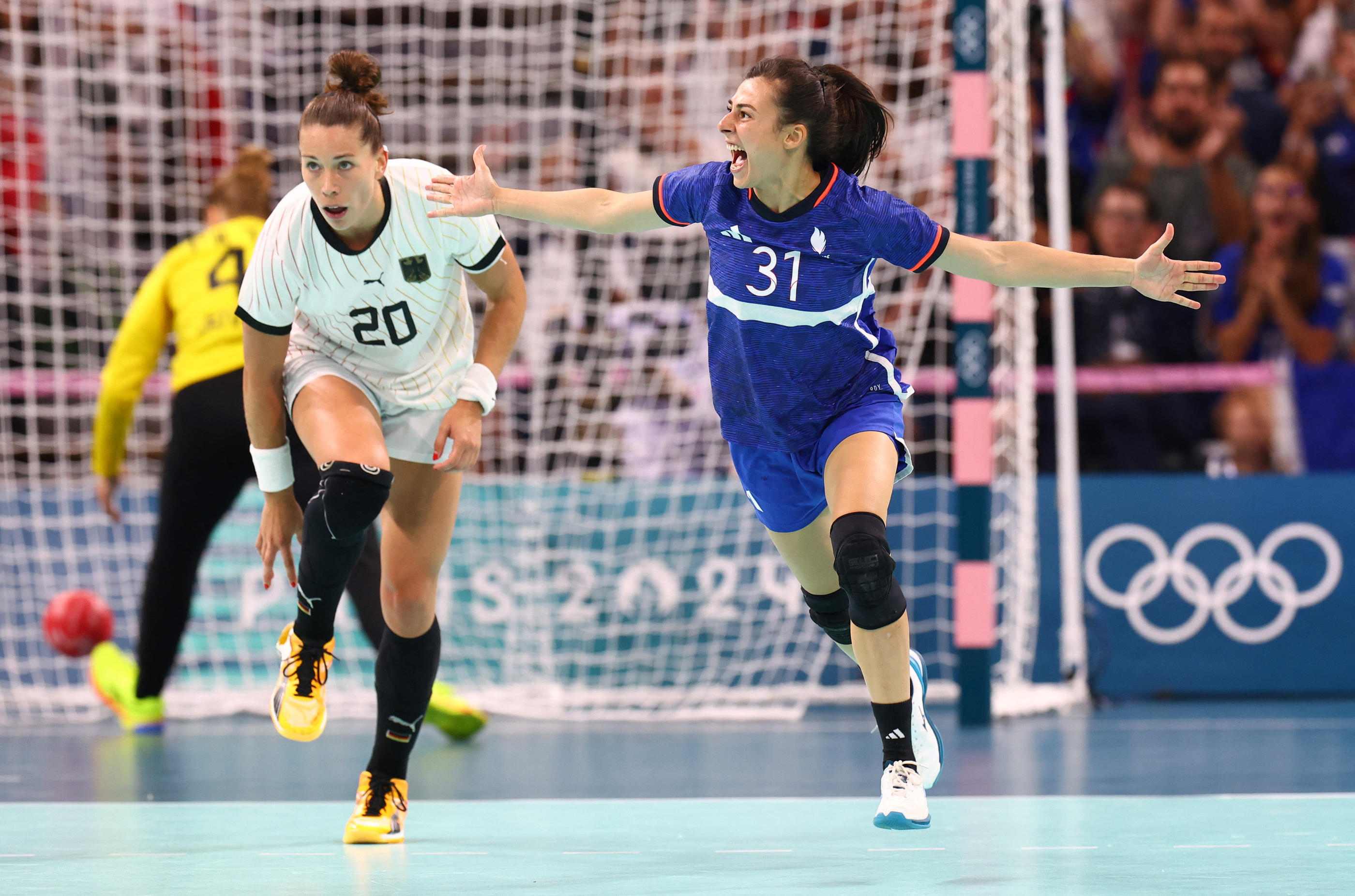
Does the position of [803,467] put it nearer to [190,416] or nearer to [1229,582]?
[190,416]

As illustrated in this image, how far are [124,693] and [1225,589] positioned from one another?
4.95 metres

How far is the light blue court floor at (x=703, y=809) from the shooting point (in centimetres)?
359

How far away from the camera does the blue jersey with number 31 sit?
3.89 meters

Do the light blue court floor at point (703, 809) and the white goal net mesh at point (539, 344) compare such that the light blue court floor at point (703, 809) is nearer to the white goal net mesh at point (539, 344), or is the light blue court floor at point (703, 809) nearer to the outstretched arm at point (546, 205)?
the white goal net mesh at point (539, 344)

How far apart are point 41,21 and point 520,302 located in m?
5.74

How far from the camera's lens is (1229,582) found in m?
7.64

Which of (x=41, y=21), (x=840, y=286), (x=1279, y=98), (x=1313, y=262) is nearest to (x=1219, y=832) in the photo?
(x=840, y=286)

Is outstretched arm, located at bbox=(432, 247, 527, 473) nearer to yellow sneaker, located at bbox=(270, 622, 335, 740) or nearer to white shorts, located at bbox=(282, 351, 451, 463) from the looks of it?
white shorts, located at bbox=(282, 351, 451, 463)

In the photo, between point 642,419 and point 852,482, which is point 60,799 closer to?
point 852,482

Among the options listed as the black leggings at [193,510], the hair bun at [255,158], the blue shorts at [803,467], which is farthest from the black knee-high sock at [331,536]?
the hair bun at [255,158]

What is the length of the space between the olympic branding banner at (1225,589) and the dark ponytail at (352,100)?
4.74m

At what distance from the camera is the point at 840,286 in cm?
395

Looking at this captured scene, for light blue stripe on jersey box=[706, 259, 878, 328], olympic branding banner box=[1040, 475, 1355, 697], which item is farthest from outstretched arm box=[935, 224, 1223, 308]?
olympic branding banner box=[1040, 475, 1355, 697]

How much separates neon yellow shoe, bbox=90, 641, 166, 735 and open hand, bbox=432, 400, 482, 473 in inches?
129
